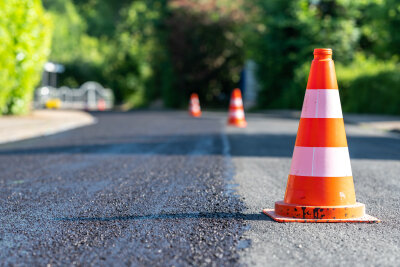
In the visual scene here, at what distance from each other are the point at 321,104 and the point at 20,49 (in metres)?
14.6

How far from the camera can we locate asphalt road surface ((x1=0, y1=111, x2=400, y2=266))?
364cm

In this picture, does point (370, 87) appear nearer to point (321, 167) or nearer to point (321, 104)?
point (321, 104)

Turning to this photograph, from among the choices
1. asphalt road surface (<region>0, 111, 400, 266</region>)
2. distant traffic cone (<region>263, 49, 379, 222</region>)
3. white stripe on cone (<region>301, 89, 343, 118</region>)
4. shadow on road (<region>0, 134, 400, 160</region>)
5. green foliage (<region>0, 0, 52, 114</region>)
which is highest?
green foliage (<region>0, 0, 52, 114</region>)

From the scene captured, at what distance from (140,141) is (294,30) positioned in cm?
2206

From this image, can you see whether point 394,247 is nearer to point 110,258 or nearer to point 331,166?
point 331,166

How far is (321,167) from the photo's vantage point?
4789 millimetres

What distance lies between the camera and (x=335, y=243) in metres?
3.95

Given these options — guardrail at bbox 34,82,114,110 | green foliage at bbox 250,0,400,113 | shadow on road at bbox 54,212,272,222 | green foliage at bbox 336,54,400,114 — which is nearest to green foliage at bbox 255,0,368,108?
green foliage at bbox 250,0,400,113

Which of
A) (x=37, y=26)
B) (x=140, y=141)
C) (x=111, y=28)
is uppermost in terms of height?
(x=111, y=28)

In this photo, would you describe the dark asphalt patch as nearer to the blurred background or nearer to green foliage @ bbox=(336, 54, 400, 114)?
the blurred background

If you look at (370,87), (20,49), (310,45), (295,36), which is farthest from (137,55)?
(20,49)

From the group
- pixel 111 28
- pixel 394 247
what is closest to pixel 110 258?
pixel 394 247

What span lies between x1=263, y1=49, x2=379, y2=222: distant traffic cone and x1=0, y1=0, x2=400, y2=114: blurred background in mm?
13725

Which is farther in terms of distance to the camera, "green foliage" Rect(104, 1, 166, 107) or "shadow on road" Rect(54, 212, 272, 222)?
"green foliage" Rect(104, 1, 166, 107)
